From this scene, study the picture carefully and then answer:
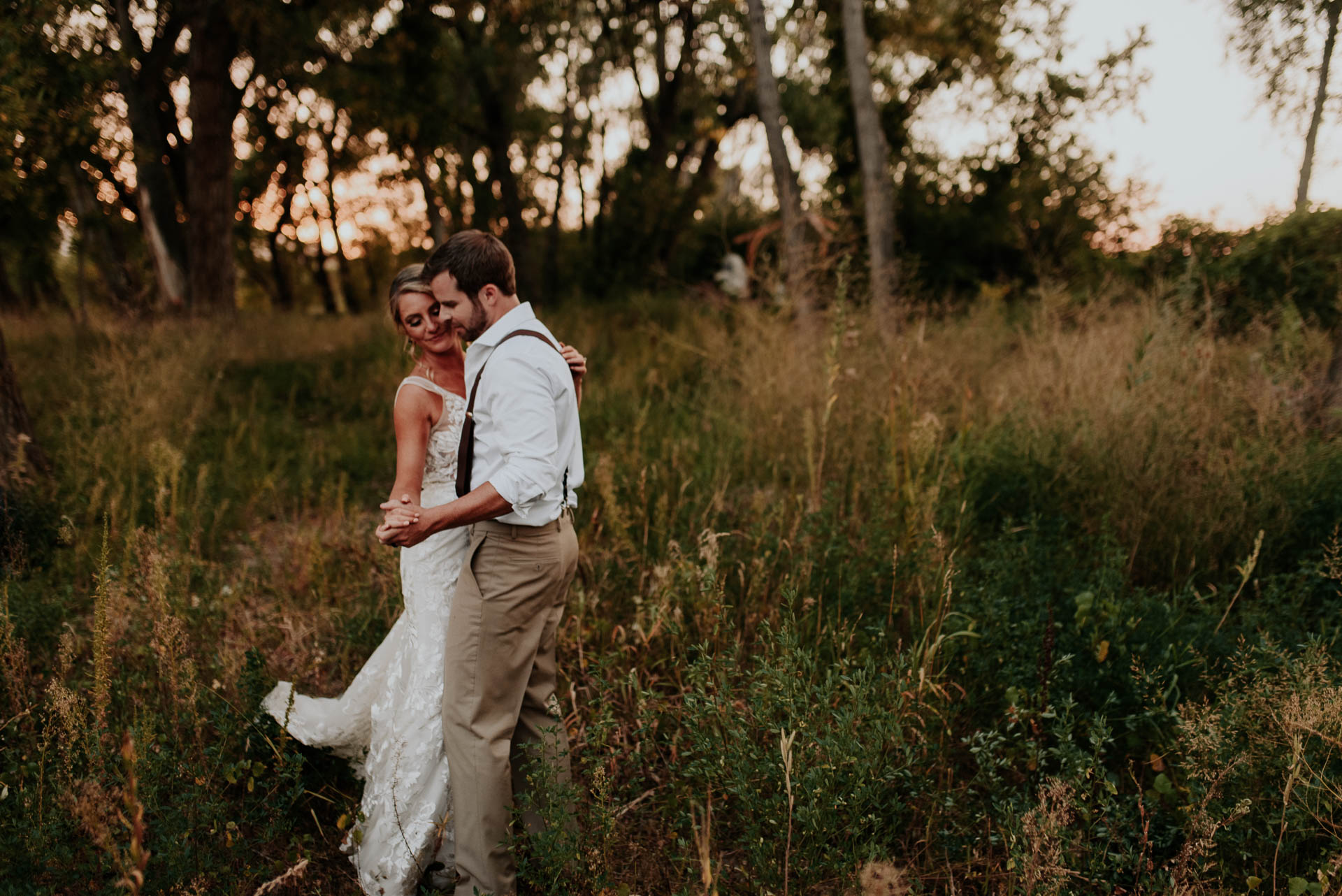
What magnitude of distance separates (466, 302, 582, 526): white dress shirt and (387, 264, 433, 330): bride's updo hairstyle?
1.18ft

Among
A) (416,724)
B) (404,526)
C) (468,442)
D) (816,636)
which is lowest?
(816,636)

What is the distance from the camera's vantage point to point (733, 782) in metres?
2.39

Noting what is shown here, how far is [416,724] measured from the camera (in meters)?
2.49

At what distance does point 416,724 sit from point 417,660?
205 mm

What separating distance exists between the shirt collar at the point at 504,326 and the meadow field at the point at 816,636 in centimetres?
115

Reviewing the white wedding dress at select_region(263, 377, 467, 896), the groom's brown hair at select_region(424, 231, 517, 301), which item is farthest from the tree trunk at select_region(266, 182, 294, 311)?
the groom's brown hair at select_region(424, 231, 517, 301)

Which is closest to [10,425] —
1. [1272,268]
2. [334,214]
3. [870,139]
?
[870,139]

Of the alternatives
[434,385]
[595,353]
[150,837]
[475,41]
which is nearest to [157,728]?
[150,837]

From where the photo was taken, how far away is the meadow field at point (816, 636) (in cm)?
232

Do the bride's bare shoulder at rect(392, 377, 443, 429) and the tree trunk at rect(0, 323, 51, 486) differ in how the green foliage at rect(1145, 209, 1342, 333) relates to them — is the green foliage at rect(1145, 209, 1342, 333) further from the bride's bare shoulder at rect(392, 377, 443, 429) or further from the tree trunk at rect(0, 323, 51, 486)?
the tree trunk at rect(0, 323, 51, 486)

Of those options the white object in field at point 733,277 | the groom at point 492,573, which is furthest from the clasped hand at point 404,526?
the white object in field at point 733,277

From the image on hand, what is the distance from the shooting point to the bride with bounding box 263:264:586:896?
8.04ft

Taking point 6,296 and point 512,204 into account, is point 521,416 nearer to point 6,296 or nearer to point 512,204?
point 512,204

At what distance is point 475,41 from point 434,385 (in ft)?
39.9
